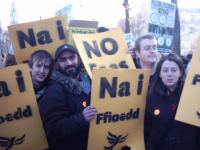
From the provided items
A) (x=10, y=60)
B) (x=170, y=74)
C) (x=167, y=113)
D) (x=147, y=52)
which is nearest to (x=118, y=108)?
(x=167, y=113)

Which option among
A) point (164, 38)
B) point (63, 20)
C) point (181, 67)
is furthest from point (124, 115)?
point (164, 38)

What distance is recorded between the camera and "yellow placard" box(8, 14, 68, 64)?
2.50 m

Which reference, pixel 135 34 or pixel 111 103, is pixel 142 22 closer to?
pixel 135 34

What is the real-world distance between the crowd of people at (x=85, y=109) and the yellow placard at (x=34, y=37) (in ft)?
1.48

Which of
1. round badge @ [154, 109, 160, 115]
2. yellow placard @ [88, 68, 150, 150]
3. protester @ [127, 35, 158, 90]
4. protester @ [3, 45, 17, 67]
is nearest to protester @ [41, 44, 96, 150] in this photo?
yellow placard @ [88, 68, 150, 150]

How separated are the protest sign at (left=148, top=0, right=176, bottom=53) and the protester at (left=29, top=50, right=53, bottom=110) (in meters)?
2.71

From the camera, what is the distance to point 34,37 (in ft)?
8.27

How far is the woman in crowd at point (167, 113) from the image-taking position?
1894 millimetres

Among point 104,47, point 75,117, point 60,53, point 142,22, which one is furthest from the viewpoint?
point 142,22

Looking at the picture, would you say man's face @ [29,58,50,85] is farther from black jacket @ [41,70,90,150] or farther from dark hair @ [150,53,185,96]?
dark hair @ [150,53,185,96]

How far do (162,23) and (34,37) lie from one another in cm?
316

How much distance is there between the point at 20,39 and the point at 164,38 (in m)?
3.15

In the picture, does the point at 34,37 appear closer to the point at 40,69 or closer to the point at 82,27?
the point at 40,69

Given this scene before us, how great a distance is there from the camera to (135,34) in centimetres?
3681
